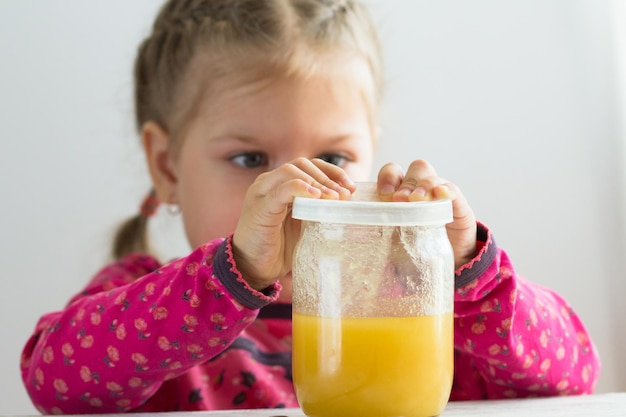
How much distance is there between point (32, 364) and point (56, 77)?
32.7 inches

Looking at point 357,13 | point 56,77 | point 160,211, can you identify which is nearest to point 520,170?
point 357,13

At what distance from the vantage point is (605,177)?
178cm

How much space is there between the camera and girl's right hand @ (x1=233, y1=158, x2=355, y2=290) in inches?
26.7

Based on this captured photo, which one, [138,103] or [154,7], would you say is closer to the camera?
[138,103]

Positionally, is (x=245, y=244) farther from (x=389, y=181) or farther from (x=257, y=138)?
(x=257, y=138)

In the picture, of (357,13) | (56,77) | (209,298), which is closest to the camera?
(209,298)

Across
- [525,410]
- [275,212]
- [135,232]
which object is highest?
[275,212]

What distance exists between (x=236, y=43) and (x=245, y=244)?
0.54m

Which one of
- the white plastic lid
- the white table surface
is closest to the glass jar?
the white plastic lid

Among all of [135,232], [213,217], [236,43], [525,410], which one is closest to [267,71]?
[236,43]

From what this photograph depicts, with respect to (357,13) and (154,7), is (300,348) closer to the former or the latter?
(357,13)

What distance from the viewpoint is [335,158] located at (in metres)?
1.18

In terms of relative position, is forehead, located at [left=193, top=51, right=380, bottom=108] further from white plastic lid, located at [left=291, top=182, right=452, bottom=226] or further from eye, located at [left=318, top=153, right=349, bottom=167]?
white plastic lid, located at [left=291, top=182, right=452, bottom=226]

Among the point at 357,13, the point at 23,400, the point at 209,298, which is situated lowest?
the point at 23,400
